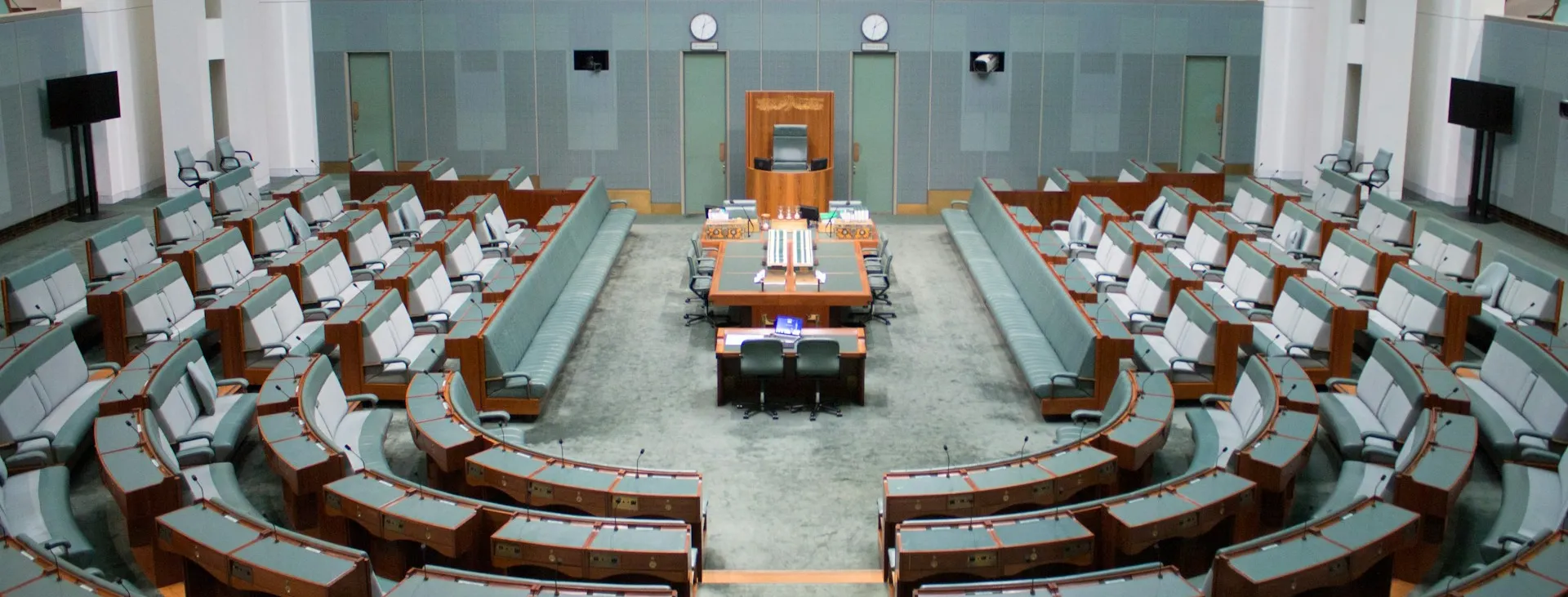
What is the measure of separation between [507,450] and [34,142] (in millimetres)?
10814

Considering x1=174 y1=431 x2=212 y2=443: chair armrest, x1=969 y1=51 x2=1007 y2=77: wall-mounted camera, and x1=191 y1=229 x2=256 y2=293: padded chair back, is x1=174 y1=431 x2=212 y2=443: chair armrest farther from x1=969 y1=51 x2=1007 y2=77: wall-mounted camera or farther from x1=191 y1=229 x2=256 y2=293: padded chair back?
x1=969 y1=51 x2=1007 y2=77: wall-mounted camera

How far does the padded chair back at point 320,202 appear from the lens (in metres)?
17.8

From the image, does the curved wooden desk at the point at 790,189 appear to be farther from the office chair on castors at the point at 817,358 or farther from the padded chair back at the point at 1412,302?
the padded chair back at the point at 1412,302

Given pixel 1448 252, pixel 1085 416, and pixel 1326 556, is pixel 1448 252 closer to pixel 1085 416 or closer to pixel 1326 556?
pixel 1085 416

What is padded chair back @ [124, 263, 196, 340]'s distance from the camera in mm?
12922

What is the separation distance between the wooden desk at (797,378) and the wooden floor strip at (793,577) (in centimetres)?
332

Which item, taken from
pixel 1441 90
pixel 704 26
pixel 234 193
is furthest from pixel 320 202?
pixel 1441 90

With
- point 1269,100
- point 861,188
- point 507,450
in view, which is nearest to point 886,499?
point 507,450

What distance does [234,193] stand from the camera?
18.2 meters

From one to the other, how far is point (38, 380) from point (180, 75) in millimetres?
9665

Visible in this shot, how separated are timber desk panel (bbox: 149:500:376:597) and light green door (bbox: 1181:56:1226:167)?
1593 cm

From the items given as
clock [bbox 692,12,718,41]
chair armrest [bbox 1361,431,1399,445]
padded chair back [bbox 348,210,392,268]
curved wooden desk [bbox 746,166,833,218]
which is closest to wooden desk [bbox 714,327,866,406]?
chair armrest [bbox 1361,431,1399,445]

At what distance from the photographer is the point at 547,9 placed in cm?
2080

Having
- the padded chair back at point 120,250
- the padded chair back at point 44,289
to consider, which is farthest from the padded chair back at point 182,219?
the padded chair back at point 44,289
